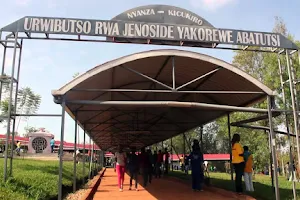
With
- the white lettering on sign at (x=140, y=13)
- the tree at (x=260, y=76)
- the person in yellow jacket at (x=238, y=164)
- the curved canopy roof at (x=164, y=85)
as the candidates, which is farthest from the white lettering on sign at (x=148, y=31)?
the tree at (x=260, y=76)

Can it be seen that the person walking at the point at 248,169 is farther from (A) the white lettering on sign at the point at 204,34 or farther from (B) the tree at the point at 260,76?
(B) the tree at the point at 260,76

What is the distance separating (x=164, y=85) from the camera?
27.6ft

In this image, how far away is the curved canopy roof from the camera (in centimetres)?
838

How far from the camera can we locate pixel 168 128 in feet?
61.1

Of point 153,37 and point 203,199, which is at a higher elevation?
point 153,37

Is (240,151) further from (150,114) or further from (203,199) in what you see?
(150,114)

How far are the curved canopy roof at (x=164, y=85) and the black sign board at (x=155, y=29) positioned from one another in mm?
642

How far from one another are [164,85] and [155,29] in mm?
1659

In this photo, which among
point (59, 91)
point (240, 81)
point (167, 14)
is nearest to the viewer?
point (59, 91)

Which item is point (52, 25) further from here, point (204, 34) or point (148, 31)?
point (204, 34)

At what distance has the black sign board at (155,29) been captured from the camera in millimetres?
8531

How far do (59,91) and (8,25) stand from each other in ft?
7.89

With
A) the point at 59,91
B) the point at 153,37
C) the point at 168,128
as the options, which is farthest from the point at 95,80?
the point at 168,128

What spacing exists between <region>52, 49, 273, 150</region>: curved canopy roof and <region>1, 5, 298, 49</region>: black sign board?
64cm
